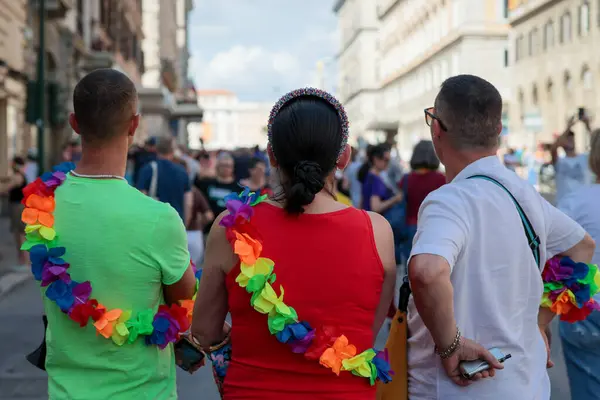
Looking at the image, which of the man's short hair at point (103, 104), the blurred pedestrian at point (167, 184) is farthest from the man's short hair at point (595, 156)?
the blurred pedestrian at point (167, 184)

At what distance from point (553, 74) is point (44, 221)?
4765 cm

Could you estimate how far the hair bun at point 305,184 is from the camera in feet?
8.29

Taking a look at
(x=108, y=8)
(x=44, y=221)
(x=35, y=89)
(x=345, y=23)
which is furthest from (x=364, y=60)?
(x=44, y=221)

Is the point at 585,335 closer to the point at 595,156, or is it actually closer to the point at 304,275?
the point at 595,156

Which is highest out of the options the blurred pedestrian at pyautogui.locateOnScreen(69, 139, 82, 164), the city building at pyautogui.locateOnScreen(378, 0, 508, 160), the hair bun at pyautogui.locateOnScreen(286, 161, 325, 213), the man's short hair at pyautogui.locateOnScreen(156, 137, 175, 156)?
the city building at pyautogui.locateOnScreen(378, 0, 508, 160)

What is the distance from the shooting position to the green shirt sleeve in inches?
116

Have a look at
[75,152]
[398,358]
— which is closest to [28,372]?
[398,358]

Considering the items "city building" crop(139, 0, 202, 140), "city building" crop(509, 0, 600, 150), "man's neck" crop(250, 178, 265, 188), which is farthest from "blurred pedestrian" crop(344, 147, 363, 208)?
"city building" crop(509, 0, 600, 150)

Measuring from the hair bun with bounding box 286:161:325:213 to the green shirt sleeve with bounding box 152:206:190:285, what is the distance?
22.8 inches

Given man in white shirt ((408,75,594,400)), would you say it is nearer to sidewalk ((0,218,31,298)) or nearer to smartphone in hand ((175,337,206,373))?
smartphone in hand ((175,337,206,373))

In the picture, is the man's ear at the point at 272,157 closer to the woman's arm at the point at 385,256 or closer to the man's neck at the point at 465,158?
the woman's arm at the point at 385,256

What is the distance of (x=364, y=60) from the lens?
109m

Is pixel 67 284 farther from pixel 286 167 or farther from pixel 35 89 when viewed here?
pixel 35 89

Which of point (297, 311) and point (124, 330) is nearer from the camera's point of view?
point (297, 311)
